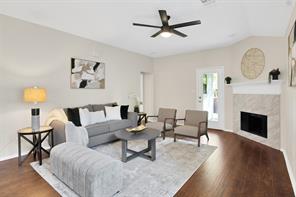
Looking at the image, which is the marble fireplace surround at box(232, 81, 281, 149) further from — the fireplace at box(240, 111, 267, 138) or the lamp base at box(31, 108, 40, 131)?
the lamp base at box(31, 108, 40, 131)

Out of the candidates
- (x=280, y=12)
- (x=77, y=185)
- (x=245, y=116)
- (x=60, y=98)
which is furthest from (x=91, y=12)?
(x=245, y=116)

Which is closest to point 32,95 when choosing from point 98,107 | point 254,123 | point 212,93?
point 98,107

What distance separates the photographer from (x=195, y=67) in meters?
6.27

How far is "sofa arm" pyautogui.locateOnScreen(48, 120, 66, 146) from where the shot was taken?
3291 millimetres

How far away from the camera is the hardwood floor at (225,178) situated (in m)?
2.20

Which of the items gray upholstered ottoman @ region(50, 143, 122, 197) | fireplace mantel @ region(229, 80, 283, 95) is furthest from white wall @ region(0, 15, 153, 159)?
fireplace mantel @ region(229, 80, 283, 95)

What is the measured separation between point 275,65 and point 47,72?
551cm

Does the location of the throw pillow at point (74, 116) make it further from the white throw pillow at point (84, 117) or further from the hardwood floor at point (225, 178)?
the hardwood floor at point (225, 178)

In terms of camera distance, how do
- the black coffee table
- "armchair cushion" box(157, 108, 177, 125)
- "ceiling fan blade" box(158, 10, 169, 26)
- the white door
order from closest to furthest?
"ceiling fan blade" box(158, 10, 169, 26)
the black coffee table
"armchair cushion" box(157, 108, 177, 125)
the white door

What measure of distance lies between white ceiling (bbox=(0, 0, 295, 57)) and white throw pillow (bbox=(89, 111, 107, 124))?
2.09 m

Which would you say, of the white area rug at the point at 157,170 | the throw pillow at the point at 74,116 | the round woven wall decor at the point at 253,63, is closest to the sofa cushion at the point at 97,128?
the throw pillow at the point at 74,116

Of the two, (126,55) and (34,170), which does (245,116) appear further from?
(34,170)

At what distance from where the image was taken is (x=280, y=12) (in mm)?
2883

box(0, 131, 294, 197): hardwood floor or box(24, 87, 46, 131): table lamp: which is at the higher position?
box(24, 87, 46, 131): table lamp
